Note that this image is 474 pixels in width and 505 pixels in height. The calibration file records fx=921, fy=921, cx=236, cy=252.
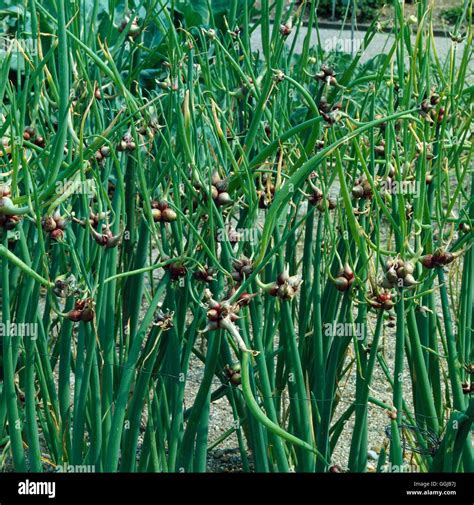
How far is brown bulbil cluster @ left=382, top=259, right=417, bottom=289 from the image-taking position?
3.65 feet

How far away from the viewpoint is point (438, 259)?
1.22m

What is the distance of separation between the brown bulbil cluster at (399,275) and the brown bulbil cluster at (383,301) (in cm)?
4

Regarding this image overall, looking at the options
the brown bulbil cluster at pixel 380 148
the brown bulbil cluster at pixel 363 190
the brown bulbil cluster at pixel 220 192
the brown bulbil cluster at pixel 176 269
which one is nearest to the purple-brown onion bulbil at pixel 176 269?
the brown bulbil cluster at pixel 176 269

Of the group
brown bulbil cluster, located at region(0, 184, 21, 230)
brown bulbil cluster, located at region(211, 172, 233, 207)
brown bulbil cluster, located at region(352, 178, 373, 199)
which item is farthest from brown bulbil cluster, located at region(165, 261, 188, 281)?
brown bulbil cluster, located at region(352, 178, 373, 199)

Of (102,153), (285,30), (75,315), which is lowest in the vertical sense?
(75,315)

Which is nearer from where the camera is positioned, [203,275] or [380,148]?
[203,275]

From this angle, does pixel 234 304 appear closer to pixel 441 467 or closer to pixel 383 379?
pixel 441 467

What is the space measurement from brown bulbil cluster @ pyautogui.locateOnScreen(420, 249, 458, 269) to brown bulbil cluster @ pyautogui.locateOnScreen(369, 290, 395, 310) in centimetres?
8

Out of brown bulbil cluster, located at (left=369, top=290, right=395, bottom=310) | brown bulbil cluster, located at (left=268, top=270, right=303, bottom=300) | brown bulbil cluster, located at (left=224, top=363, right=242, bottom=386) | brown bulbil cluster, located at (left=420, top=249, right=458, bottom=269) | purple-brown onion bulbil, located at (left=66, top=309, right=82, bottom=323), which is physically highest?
brown bulbil cluster, located at (left=420, top=249, right=458, bottom=269)

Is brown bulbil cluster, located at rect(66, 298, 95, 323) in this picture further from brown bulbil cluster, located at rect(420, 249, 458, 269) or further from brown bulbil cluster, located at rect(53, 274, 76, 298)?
brown bulbil cluster, located at rect(420, 249, 458, 269)

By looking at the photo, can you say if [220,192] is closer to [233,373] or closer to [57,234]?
[57,234]

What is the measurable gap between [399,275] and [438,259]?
0.12 m

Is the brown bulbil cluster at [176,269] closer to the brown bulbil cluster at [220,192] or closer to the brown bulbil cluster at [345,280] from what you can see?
the brown bulbil cluster at [220,192]

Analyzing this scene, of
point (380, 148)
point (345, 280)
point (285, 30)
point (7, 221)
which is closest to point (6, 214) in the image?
point (7, 221)
